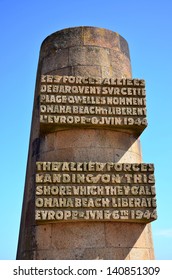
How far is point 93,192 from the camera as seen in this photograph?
737cm

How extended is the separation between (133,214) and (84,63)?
12.3 feet

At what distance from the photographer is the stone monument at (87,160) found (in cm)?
729

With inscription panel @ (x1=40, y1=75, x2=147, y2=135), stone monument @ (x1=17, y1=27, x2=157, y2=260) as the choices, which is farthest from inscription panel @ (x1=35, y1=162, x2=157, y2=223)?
inscription panel @ (x1=40, y1=75, x2=147, y2=135)

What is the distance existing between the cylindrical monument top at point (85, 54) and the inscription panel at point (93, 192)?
8.10ft

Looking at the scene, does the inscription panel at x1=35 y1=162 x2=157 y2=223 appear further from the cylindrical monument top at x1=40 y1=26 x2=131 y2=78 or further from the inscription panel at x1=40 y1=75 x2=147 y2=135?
the cylindrical monument top at x1=40 y1=26 x2=131 y2=78

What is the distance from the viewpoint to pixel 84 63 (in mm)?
8789

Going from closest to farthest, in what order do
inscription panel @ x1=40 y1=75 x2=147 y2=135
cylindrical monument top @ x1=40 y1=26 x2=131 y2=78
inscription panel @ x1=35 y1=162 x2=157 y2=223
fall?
inscription panel @ x1=35 y1=162 x2=157 y2=223, inscription panel @ x1=40 y1=75 x2=147 y2=135, cylindrical monument top @ x1=40 y1=26 x2=131 y2=78

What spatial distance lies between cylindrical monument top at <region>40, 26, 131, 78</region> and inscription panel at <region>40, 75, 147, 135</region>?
22.9 inches

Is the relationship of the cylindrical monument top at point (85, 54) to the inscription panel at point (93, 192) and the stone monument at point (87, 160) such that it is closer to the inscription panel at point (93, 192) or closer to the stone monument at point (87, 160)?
the stone monument at point (87, 160)

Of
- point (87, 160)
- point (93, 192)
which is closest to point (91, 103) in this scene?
point (87, 160)

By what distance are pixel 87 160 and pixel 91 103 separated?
1.25m

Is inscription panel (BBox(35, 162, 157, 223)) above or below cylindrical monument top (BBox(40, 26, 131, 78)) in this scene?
below

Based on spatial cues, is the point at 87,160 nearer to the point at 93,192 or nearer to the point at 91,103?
the point at 93,192

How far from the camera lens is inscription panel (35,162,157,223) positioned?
23.7 ft
